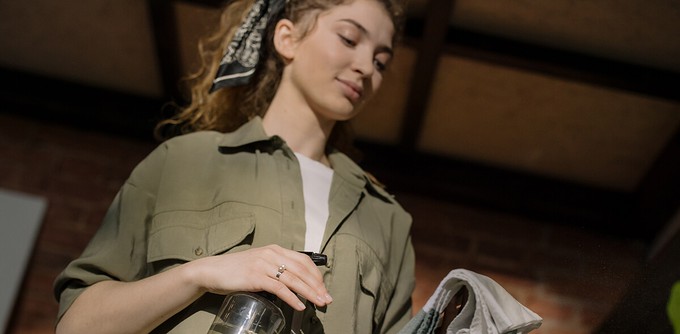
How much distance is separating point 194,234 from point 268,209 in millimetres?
133

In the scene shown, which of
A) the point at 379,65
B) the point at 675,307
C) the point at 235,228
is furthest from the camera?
the point at 379,65

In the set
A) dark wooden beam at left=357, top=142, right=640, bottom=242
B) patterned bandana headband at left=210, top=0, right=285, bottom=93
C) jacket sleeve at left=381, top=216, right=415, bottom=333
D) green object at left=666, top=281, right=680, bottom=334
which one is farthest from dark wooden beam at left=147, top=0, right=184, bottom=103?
green object at left=666, top=281, right=680, bottom=334

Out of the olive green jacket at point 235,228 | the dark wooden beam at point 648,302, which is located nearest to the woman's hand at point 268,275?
the olive green jacket at point 235,228

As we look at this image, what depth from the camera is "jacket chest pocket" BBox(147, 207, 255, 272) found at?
4.99 feet

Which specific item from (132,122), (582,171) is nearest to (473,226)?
(582,171)

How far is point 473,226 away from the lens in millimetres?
3328

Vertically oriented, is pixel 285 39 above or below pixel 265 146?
above

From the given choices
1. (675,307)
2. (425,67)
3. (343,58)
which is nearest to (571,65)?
(425,67)

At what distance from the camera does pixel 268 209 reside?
1.58m

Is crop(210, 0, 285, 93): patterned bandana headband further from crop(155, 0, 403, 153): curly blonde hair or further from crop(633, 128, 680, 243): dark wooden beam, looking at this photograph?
crop(633, 128, 680, 243): dark wooden beam

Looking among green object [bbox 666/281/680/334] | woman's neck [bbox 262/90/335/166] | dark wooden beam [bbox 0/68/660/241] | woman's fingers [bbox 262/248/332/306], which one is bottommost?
dark wooden beam [bbox 0/68/660/241]

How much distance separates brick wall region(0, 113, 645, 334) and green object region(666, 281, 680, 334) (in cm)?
184

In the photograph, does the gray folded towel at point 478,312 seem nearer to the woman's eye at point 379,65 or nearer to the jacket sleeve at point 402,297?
the jacket sleeve at point 402,297

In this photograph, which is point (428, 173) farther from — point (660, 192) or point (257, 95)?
point (257, 95)
